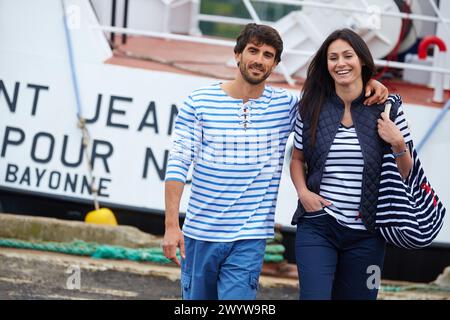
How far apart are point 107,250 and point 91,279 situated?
1.04 ft

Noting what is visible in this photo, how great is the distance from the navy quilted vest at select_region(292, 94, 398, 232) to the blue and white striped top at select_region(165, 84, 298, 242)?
18 centimetres

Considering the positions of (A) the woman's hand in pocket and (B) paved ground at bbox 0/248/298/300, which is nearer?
(A) the woman's hand in pocket

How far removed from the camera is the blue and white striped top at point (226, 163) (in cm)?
439

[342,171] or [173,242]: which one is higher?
[342,171]

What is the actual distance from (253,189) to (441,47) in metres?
3.31

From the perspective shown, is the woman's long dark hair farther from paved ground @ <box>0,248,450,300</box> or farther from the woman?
paved ground @ <box>0,248,450,300</box>

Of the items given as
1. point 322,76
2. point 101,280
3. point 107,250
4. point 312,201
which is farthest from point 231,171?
point 107,250

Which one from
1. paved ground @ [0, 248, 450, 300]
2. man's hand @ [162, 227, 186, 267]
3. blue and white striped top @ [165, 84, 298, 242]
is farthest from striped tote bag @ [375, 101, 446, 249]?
paved ground @ [0, 248, 450, 300]

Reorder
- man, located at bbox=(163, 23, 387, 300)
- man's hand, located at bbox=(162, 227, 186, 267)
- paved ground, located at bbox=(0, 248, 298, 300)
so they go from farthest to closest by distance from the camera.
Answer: paved ground, located at bbox=(0, 248, 298, 300), man, located at bbox=(163, 23, 387, 300), man's hand, located at bbox=(162, 227, 186, 267)

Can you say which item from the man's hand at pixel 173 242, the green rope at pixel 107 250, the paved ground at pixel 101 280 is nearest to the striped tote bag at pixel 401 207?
the man's hand at pixel 173 242

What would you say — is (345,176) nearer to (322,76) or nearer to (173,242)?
(322,76)

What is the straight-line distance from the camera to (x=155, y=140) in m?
7.31

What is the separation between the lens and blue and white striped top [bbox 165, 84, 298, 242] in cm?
439

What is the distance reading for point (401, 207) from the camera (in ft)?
14.6
